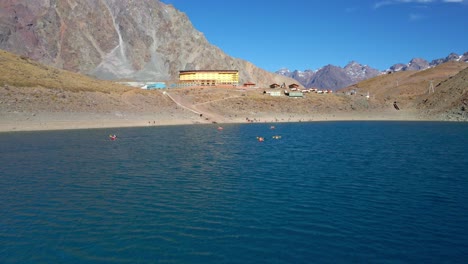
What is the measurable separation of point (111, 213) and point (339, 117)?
15229 centimetres

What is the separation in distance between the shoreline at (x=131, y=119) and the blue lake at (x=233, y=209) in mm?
48662

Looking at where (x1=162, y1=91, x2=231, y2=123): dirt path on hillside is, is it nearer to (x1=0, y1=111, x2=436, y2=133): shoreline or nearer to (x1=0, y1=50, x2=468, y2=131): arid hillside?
(x1=0, y1=50, x2=468, y2=131): arid hillside

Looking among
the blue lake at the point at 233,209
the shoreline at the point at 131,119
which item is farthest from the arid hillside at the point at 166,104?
the blue lake at the point at 233,209

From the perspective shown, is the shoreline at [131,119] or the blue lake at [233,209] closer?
the blue lake at [233,209]

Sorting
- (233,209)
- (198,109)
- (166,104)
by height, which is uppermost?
(166,104)

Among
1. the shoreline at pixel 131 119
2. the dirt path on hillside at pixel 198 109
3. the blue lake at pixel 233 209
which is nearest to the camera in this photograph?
the blue lake at pixel 233 209

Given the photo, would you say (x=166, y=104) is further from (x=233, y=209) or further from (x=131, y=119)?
(x=233, y=209)

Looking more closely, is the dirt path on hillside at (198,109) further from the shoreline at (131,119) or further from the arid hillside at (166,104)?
the shoreline at (131,119)

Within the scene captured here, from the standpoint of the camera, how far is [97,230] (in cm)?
2592

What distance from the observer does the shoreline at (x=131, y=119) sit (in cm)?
10019

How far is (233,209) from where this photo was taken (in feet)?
101

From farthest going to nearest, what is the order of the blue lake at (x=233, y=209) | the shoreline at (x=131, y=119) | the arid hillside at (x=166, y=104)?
the arid hillside at (x=166, y=104), the shoreline at (x=131, y=119), the blue lake at (x=233, y=209)

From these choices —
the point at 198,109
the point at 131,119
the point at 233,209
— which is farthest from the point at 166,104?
the point at 233,209

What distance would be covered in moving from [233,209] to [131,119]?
9786 cm
